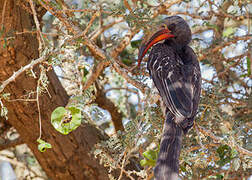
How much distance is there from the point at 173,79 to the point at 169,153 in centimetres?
61

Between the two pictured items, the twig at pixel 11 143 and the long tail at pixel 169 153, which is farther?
the twig at pixel 11 143

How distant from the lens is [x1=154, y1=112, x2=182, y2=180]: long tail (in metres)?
1.86

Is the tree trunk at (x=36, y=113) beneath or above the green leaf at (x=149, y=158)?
above

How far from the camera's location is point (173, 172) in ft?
6.12

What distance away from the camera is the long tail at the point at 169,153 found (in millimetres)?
1855

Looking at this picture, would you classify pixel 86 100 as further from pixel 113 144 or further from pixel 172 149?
pixel 172 149

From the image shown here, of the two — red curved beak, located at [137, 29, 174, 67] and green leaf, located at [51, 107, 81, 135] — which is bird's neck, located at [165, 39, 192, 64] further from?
green leaf, located at [51, 107, 81, 135]

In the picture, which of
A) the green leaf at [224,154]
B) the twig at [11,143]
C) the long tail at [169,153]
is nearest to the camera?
the long tail at [169,153]

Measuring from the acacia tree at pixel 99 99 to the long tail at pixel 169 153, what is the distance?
0.09 metres

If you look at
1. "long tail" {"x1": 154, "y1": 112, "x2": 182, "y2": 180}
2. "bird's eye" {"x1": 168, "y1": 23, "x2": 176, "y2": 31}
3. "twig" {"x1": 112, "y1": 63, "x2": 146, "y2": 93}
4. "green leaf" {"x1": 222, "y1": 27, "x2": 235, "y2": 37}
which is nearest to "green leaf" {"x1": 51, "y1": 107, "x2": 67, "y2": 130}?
"twig" {"x1": 112, "y1": 63, "x2": 146, "y2": 93}

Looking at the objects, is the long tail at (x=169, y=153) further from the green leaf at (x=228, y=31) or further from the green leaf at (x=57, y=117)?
the green leaf at (x=228, y=31)

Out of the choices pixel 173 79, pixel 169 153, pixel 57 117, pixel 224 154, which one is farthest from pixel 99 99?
pixel 169 153

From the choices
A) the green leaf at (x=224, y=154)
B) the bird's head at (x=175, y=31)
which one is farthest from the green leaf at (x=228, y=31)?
the green leaf at (x=224, y=154)

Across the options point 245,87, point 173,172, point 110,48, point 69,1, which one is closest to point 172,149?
point 173,172
